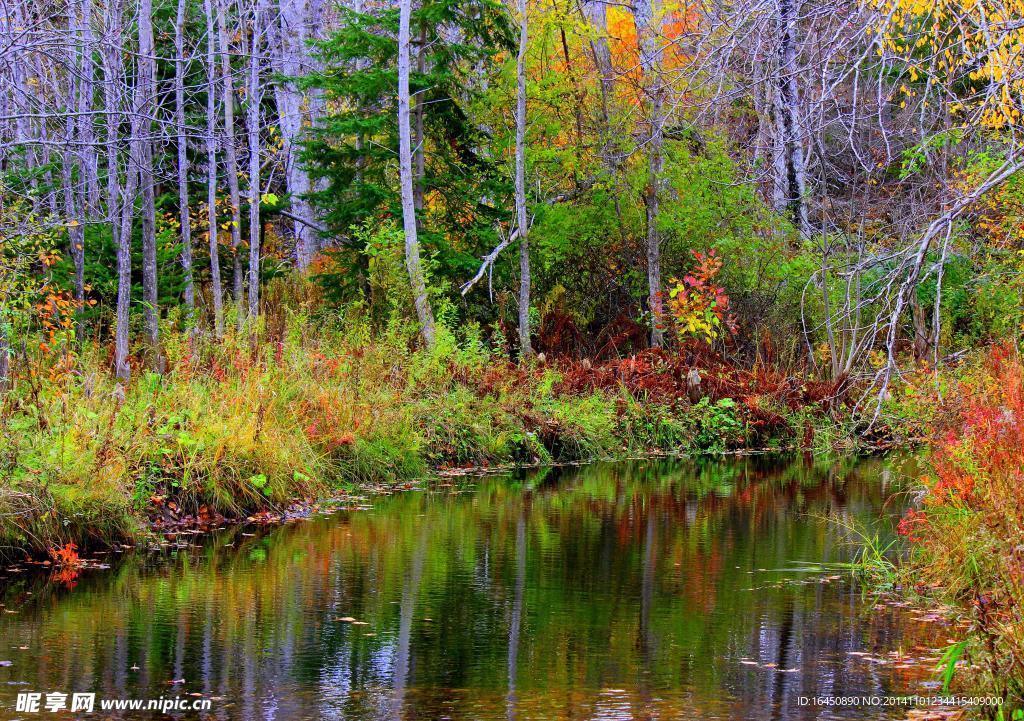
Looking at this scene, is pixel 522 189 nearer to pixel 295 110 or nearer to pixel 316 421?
pixel 295 110

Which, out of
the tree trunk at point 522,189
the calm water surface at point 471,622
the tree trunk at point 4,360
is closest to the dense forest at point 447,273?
the tree trunk at point 4,360

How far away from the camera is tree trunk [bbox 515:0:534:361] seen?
75.2ft

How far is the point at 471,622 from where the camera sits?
8578mm

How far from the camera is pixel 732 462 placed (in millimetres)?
20625

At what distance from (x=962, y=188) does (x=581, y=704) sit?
15622mm

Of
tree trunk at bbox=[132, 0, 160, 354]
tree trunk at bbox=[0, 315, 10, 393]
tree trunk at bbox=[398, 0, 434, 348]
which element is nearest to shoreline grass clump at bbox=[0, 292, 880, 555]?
tree trunk at bbox=[0, 315, 10, 393]

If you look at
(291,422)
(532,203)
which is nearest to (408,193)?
(532,203)

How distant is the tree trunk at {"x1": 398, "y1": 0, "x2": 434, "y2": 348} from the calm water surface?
7846 mm

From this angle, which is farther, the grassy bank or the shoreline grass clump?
the shoreline grass clump

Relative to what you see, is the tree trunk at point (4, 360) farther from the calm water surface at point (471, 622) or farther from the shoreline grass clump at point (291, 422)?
the calm water surface at point (471, 622)

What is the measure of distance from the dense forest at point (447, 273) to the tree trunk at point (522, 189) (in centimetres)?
15

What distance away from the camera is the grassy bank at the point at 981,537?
19.5 ft

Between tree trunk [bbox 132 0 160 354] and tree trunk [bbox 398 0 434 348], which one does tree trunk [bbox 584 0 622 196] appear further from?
tree trunk [bbox 132 0 160 354]

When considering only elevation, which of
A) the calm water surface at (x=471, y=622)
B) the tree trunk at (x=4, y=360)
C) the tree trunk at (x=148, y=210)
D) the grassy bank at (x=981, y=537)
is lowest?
the calm water surface at (x=471, y=622)
